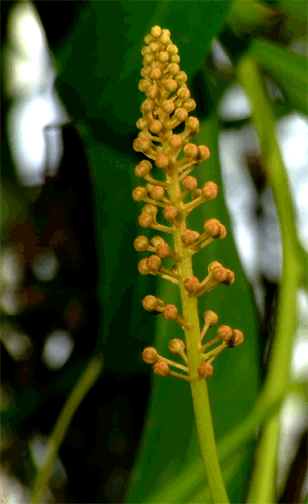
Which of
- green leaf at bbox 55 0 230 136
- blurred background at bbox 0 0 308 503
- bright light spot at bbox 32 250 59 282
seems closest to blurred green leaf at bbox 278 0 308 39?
blurred background at bbox 0 0 308 503

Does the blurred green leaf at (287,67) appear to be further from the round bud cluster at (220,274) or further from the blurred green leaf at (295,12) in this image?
the round bud cluster at (220,274)

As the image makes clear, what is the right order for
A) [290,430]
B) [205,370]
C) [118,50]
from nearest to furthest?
[205,370] < [118,50] < [290,430]

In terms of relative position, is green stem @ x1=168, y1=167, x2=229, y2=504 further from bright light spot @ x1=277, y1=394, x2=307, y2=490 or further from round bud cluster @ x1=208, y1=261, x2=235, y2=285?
bright light spot @ x1=277, y1=394, x2=307, y2=490

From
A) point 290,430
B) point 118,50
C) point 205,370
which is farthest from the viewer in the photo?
point 290,430

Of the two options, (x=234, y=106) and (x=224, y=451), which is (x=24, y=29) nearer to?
(x=234, y=106)

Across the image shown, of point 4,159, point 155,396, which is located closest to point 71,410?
point 155,396

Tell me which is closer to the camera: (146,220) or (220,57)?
(146,220)

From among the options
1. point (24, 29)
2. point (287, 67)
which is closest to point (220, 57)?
point (287, 67)

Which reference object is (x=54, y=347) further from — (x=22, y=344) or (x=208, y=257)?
(x=208, y=257)
